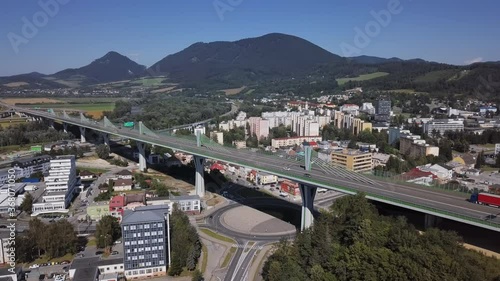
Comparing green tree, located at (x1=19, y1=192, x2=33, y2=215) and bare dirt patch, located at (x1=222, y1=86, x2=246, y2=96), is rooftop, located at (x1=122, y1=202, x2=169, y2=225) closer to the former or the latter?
green tree, located at (x1=19, y1=192, x2=33, y2=215)

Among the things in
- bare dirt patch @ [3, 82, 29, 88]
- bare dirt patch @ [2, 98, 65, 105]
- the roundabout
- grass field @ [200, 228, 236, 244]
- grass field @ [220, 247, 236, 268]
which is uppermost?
bare dirt patch @ [3, 82, 29, 88]

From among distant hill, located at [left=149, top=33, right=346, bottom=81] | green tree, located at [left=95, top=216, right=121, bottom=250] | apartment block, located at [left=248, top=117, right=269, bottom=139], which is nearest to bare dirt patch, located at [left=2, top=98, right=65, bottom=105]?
distant hill, located at [left=149, top=33, right=346, bottom=81]

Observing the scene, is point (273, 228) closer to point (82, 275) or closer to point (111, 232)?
point (111, 232)

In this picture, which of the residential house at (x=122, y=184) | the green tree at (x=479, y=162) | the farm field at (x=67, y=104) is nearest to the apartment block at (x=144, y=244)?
the residential house at (x=122, y=184)

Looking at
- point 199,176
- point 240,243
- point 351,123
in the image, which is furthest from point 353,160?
point 351,123

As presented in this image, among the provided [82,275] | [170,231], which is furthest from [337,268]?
[82,275]
